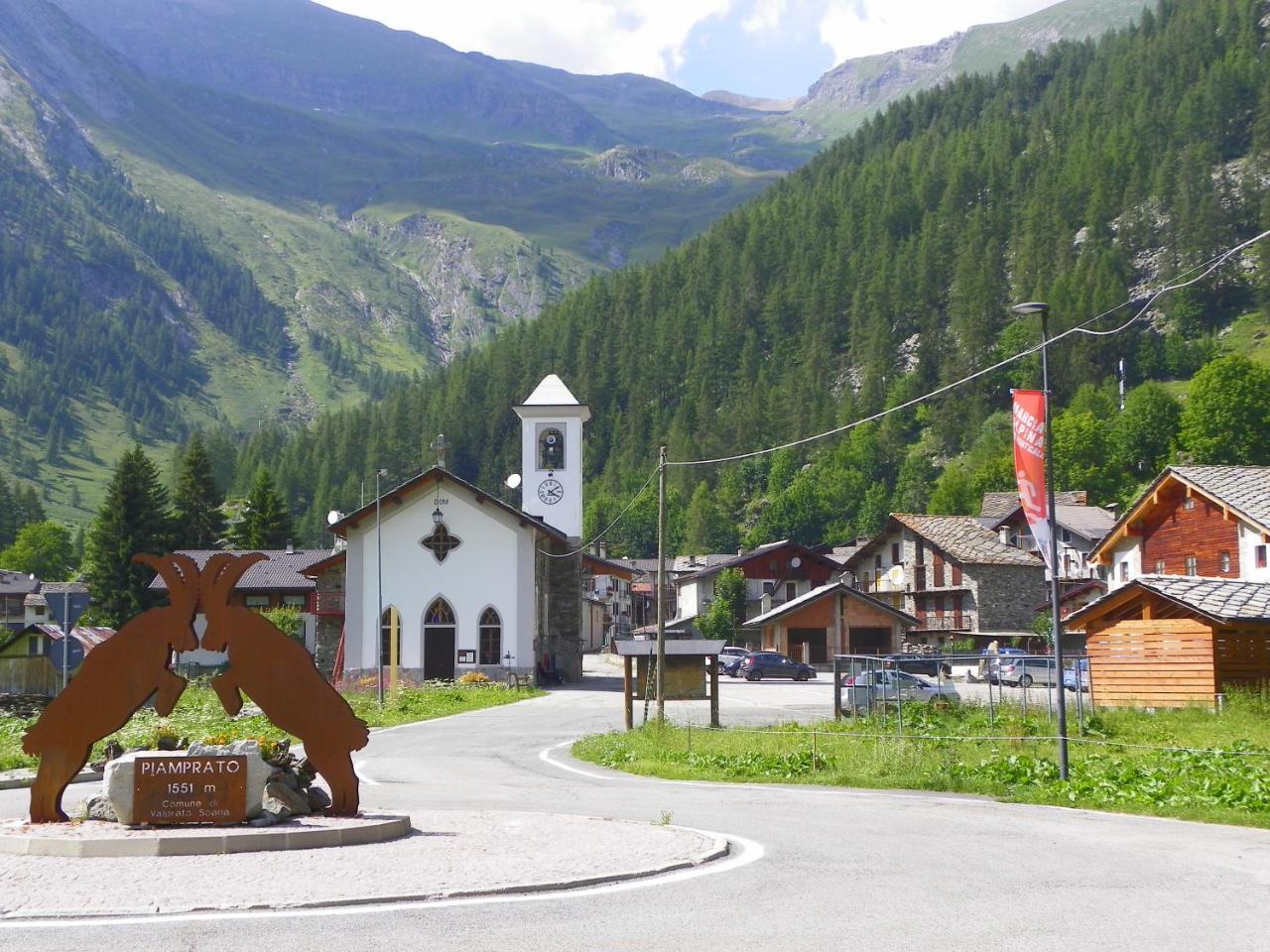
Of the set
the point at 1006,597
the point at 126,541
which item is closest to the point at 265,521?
the point at 126,541

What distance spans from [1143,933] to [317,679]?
8.51 m


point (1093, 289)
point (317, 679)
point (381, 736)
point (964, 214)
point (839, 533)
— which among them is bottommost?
point (381, 736)

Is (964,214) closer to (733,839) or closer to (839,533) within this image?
(839,533)

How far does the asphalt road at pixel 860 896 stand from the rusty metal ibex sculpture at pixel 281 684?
2410 millimetres

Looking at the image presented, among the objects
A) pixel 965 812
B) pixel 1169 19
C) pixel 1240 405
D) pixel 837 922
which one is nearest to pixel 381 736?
pixel 965 812

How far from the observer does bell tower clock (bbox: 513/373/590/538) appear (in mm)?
62531

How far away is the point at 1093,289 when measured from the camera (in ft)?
465

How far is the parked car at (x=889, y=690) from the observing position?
31875 millimetres

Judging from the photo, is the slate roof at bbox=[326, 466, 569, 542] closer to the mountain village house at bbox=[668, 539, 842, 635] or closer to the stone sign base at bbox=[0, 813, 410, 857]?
the stone sign base at bbox=[0, 813, 410, 857]

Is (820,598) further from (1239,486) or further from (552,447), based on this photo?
(1239,486)

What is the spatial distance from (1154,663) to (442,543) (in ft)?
94.8

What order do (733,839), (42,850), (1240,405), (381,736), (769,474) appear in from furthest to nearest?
1. (769,474)
2. (1240,405)
3. (381,736)
4. (733,839)
5. (42,850)

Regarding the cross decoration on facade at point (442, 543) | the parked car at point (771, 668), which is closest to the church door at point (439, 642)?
the cross decoration on facade at point (442, 543)

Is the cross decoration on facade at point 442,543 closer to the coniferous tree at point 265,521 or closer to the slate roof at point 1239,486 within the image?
the slate roof at point 1239,486
